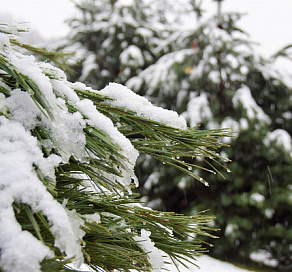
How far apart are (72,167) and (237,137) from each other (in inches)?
119

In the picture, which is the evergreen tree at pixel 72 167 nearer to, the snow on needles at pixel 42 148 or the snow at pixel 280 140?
the snow on needles at pixel 42 148

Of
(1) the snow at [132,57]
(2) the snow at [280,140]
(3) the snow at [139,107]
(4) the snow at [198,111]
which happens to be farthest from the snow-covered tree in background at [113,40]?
(3) the snow at [139,107]

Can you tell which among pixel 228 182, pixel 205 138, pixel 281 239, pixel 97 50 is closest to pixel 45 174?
pixel 205 138

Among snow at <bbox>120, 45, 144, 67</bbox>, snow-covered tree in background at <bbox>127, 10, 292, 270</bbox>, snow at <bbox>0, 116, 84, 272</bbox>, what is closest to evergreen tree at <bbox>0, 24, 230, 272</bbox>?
snow at <bbox>0, 116, 84, 272</bbox>

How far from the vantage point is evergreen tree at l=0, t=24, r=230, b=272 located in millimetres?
446

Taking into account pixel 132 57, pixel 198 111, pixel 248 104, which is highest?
pixel 132 57

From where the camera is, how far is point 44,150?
55 centimetres

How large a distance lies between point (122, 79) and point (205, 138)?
15.3 feet

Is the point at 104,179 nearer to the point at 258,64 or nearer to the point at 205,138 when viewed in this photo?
the point at 205,138

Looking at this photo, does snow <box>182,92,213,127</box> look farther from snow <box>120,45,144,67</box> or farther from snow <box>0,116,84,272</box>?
snow <box>0,116,84,272</box>

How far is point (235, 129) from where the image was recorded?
3.47 m

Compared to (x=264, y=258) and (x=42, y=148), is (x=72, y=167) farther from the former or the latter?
(x=264, y=258)

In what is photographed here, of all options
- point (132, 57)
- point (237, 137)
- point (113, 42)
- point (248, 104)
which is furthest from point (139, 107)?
point (113, 42)

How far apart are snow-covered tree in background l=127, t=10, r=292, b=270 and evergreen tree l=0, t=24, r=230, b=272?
9.28 feet
